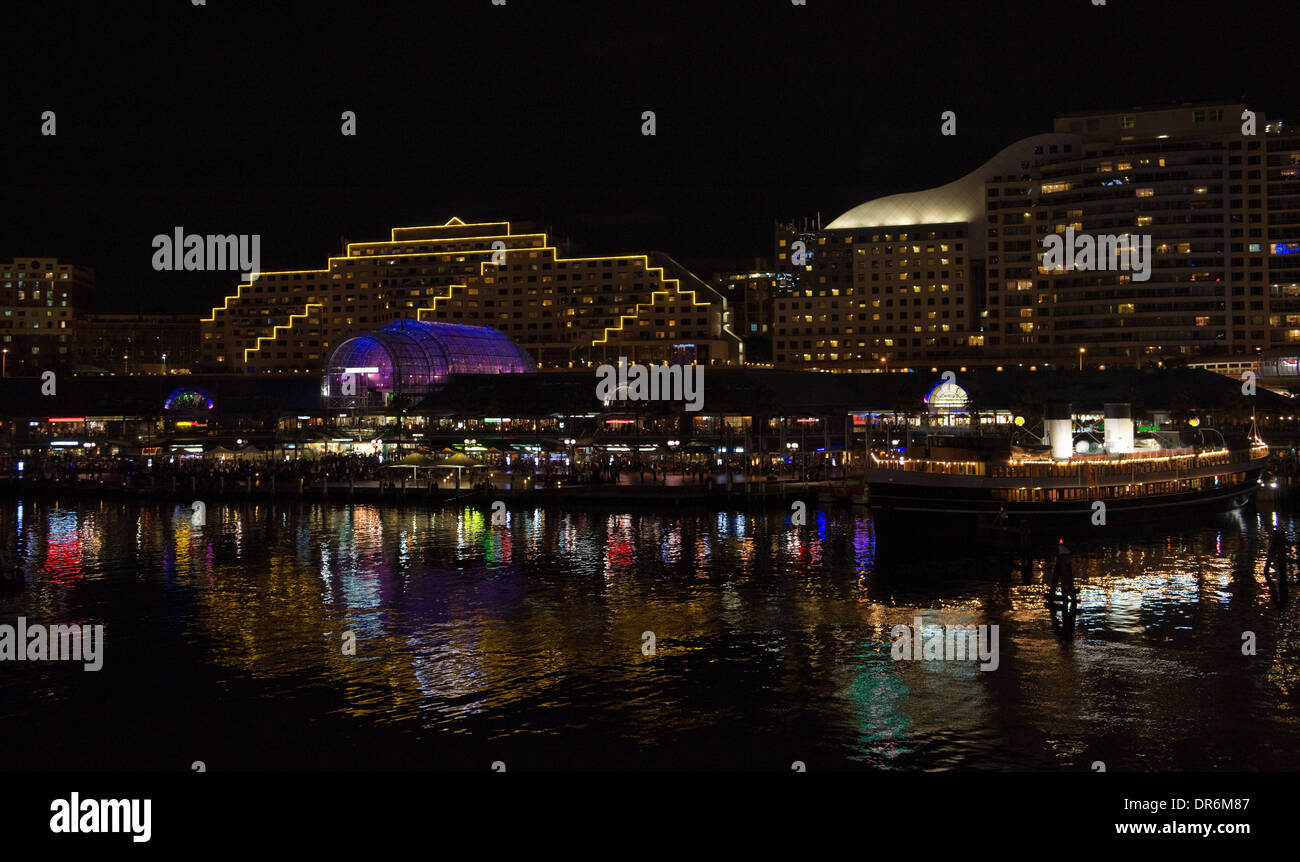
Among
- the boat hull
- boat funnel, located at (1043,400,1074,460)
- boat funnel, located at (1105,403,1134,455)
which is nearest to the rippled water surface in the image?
the boat hull

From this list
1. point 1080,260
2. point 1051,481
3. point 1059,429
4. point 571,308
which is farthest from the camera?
point 571,308

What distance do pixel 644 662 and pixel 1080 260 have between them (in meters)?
138

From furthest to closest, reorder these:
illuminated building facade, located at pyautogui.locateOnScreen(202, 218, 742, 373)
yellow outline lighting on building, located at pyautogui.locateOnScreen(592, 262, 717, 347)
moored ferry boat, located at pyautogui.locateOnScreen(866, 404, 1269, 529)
Answer: yellow outline lighting on building, located at pyautogui.locateOnScreen(592, 262, 717, 347)
illuminated building facade, located at pyautogui.locateOnScreen(202, 218, 742, 373)
moored ferry boat, located at pyautogui.locateOnScreen(866, 404, 1269, 529)

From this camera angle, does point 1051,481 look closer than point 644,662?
No

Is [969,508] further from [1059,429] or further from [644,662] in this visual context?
[644,662]

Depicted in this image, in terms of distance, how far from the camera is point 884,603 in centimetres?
4291

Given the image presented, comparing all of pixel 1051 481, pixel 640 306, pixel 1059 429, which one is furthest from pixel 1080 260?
pixel 1051 481

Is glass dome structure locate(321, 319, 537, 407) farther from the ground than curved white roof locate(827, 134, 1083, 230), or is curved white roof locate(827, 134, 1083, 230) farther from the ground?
curved white roof locate(827, 134, 1083, 230)

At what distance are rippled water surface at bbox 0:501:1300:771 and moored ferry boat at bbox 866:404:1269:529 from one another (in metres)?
2.26

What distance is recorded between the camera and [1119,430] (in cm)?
7119

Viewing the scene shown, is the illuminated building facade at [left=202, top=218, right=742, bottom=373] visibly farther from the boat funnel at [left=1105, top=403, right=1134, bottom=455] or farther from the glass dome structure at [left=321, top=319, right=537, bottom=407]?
the boat funnel at [left=1105, top=403, right=1134, bottom=455]

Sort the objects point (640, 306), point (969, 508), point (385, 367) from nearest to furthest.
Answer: point (969, 508) < point (385, 367) < point (640, 306)

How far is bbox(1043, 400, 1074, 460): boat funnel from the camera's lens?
6512 centimetres
